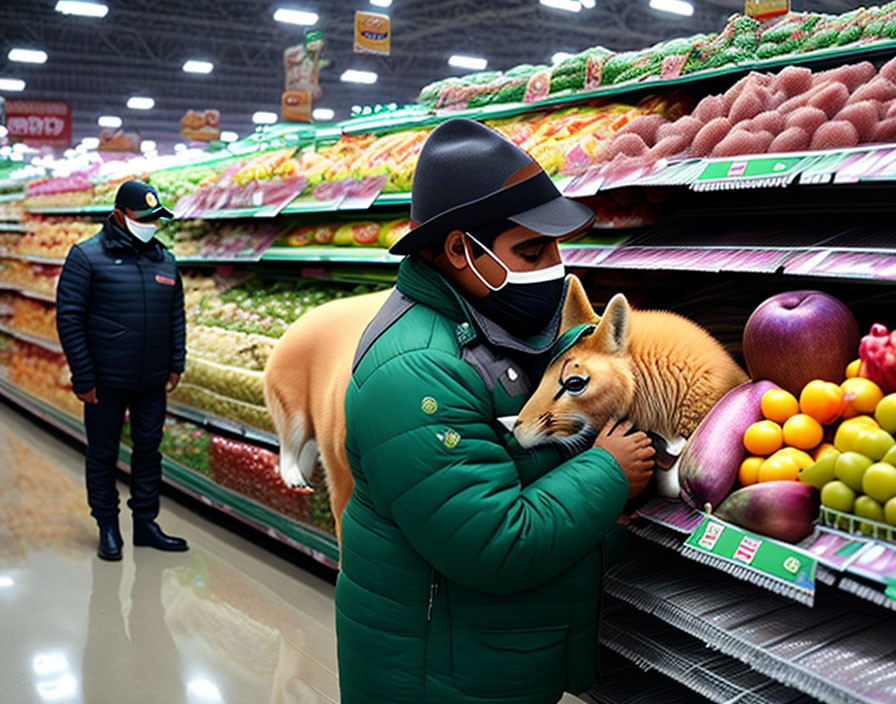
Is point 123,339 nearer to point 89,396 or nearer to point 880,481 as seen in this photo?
point 89,396

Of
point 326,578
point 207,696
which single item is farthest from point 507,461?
point 326,578

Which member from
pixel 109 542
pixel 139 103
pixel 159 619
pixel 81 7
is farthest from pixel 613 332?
pixel 139 103

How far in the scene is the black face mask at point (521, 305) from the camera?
155 cm

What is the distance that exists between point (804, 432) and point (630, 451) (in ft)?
1.04

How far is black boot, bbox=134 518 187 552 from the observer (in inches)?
170

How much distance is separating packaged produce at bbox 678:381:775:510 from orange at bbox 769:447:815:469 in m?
0.08

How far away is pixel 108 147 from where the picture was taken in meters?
16.4

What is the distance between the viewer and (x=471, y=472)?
141 cm

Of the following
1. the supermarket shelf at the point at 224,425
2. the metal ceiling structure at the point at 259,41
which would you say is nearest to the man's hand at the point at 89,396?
the supermarket shelf at the point at 224,425

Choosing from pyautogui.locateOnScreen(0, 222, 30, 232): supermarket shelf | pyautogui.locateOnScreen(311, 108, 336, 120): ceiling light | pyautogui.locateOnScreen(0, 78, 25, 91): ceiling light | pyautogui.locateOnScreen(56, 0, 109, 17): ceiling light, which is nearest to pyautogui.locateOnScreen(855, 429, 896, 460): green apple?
pyautogui.locateOnScreen(0, 222, 30, 232): supermarket shelf

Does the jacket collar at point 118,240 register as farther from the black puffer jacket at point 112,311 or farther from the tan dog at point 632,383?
the tan dog at point 632,383

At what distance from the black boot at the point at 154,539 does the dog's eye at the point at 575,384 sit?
327cm

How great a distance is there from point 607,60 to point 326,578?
250cm

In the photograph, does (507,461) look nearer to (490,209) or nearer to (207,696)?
(490,209)
